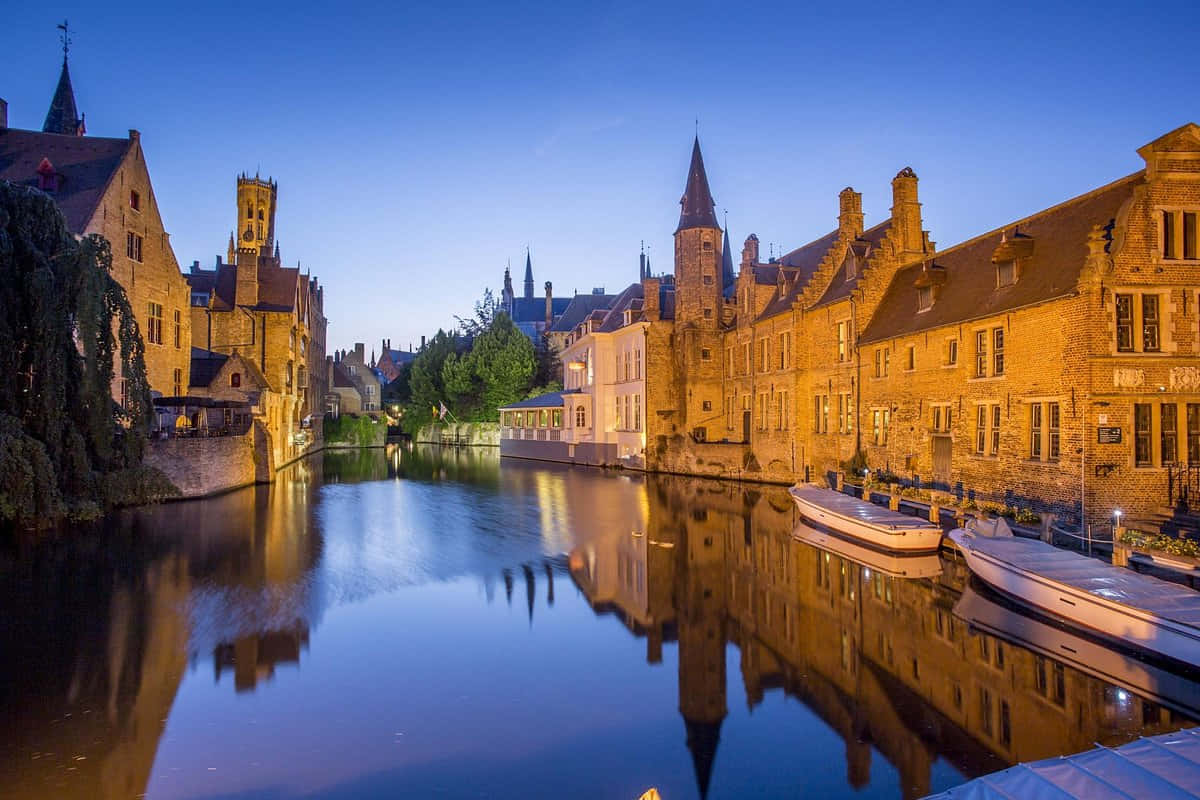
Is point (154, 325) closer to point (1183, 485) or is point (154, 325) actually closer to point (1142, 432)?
point (1142, 432)

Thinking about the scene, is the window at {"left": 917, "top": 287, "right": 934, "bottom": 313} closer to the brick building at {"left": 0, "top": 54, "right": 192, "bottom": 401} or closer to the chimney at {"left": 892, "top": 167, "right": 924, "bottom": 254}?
the chimney at {"left": 892, "top": 167, "right": 924, "bottom": 254}

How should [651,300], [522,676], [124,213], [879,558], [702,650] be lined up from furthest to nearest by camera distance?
[651,300] < [124,213] < [879,558] < [702,650] < [522,676]

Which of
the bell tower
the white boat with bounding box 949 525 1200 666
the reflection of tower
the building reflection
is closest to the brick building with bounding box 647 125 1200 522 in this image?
the white boat with bounding box 949 525 1200 666

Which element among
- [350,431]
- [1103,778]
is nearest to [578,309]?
[350,431]

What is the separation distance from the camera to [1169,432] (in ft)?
56.5

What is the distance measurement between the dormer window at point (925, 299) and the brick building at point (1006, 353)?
48mm

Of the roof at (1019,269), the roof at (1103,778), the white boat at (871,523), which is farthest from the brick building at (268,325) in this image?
the roof at (1103,778)

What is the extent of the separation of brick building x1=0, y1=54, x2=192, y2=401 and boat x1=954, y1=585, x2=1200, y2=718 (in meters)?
30.7

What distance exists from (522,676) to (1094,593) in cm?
868

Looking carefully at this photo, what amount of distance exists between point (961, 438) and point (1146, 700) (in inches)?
546

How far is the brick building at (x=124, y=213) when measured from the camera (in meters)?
28.9

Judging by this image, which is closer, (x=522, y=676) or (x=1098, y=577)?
(x=522, y=676)

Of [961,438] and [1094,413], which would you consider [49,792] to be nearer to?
[1094,413]

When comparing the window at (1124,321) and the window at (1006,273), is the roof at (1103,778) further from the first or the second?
the window at (1006,273)
